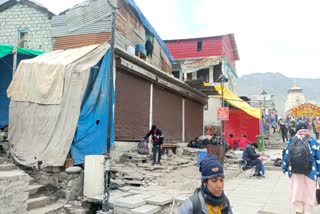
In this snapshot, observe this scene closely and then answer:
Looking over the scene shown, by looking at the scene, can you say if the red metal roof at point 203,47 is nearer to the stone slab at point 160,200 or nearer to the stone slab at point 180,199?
the stone slab at point 180,199

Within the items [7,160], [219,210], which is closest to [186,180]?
[7,160]

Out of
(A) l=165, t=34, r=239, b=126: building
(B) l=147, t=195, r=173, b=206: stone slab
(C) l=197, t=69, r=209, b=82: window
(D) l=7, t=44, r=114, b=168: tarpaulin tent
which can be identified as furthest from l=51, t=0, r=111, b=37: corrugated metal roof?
(C) l=197, t=69, r=209, b=82: window

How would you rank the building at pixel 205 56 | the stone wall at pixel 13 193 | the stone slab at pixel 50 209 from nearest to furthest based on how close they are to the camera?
1. the stone wall at pixel 13 193
2. the stone slab at pixel 50 209
3. the building at pixel 205 56

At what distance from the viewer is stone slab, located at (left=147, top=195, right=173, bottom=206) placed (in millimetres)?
6879

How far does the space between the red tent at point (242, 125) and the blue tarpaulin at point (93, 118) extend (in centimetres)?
1804

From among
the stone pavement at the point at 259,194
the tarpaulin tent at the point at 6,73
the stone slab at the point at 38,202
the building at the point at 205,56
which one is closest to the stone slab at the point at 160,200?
the stone pavement at the point at 259,194

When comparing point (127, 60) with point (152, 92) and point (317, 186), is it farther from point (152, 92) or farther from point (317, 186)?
point (317, 186)

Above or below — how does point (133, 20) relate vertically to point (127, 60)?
above

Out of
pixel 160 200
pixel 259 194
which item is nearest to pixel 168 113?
pixel 259 194

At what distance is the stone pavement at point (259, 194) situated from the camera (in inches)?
287

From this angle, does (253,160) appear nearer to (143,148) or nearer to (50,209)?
(143,148)

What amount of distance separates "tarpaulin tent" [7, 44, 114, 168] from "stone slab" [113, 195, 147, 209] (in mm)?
2205

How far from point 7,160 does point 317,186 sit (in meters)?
7.92

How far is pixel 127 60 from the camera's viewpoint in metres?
11.9
